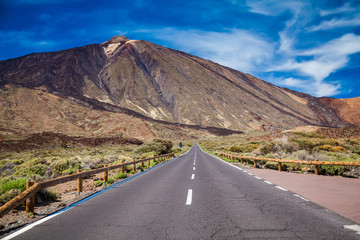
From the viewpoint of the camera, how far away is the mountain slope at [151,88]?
132 metres

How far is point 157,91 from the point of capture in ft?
508

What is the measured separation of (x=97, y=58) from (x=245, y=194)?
189m

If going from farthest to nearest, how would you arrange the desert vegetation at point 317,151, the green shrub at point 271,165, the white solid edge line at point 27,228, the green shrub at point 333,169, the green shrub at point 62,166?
the green shrub at point 271,165
the green shrub at point 62,166
the desert vegetation at point 317,151
the green shrub at point 333,169
the white solid edge line at point 27,228

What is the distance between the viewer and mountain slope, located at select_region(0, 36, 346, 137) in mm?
132000

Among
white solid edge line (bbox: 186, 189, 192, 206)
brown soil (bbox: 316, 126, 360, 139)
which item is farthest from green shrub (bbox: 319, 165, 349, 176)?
brown soil (bbox: 316, 126, 360, 139)

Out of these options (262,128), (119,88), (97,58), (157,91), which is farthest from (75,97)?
(262,128)

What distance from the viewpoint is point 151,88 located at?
153 metres

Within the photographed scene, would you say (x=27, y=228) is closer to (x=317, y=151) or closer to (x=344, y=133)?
(x=317, y=151)

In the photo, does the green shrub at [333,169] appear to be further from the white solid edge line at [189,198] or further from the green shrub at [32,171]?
the green shrub at [32,171]

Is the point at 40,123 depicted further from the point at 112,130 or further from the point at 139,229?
the point at 139,229

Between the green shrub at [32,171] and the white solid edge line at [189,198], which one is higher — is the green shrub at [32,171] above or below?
below

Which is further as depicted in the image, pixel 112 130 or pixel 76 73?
pixel 76 73

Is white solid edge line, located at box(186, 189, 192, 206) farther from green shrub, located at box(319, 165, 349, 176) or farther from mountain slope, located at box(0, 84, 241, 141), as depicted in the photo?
mountain slope, located at box(0, 84, 241, 141)

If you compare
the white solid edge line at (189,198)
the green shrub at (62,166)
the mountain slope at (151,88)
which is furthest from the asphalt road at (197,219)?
the mountain slope at (151,88)
